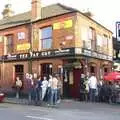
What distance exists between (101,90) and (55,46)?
20.3ft

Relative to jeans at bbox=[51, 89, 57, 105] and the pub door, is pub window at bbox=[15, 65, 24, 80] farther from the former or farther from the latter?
jeans at bbox=[51, 89, 57, 105]

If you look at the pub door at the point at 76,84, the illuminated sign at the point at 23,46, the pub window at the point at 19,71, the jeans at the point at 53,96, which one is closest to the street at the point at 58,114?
the jeans at the point at 53,96

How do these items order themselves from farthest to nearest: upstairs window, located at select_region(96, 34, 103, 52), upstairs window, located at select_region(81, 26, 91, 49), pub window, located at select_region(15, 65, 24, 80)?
pub window, located at select_region(15, 65, 24, 80) < upstairs window, located at select_region(96, 34, 103, 52) < upstairs window, located at select_region(81, 26, 91, 49)

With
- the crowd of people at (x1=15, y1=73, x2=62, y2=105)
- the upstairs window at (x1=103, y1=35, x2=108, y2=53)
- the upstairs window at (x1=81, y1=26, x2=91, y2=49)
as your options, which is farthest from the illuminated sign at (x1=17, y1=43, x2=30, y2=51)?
the upstairs window at (x1=103, y1=35, x2=108, y2=53)

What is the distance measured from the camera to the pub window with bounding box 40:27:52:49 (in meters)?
31.6

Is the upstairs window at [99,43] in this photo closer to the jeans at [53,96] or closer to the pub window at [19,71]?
the pub window at [19,71]

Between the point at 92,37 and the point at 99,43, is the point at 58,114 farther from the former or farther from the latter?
the point at 99,43

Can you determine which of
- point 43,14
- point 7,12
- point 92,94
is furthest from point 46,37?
point 7,12

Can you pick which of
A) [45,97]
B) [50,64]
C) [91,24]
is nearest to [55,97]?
[45,97]

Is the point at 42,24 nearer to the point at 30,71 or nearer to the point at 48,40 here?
the point at 48,40

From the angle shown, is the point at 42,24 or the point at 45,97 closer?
the point at 45,97

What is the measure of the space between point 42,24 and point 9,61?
504 centimetres

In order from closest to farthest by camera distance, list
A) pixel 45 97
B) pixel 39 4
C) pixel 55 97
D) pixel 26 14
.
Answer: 1. pixel 55 97
2. pixel 45 97
3. pixel 39 4
4. pixel 26 14

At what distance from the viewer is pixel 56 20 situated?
102 feet
